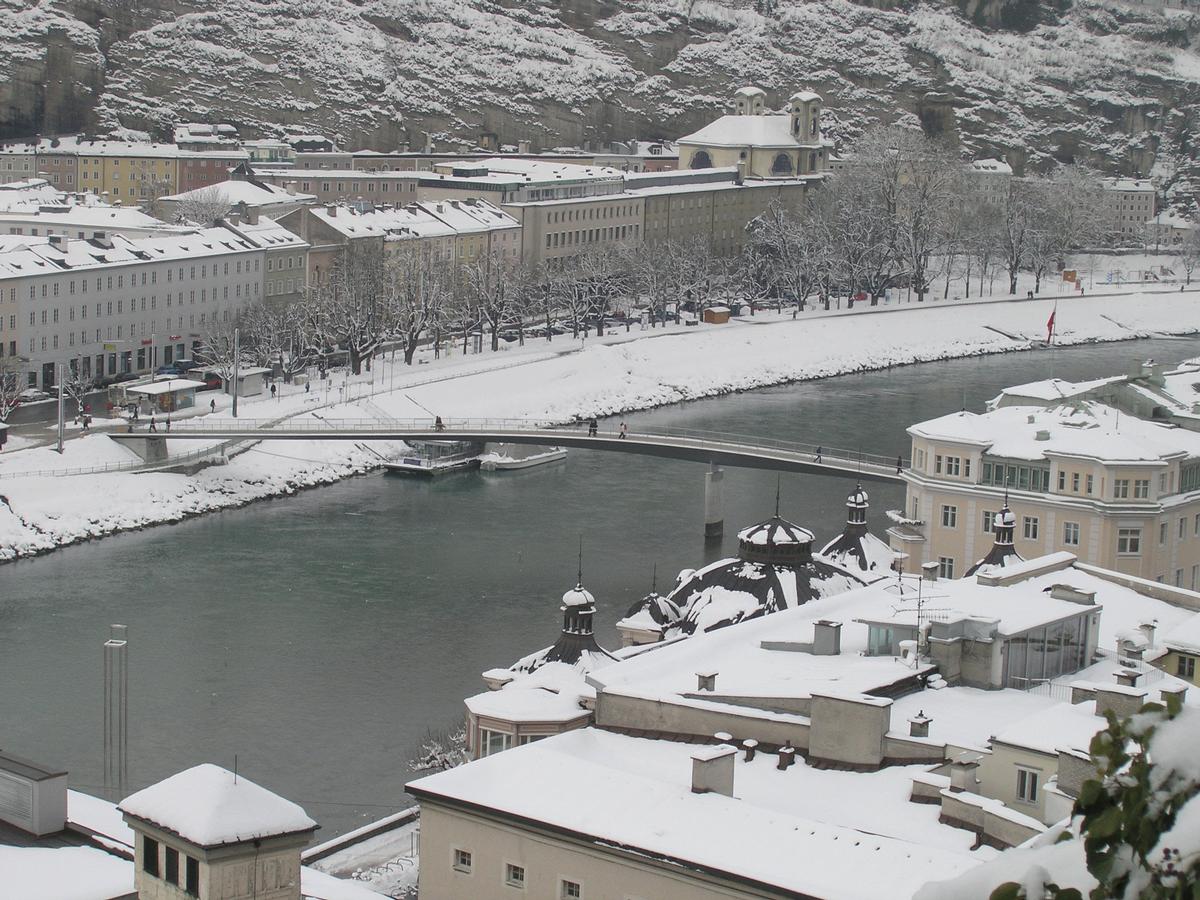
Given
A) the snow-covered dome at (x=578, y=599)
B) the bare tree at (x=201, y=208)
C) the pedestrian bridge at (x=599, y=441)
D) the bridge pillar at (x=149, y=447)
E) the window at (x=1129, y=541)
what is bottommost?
the bridge pillar at (x=149, y=447)

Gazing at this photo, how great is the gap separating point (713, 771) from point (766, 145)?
350ft

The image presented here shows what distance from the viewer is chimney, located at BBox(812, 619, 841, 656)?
2606 cm

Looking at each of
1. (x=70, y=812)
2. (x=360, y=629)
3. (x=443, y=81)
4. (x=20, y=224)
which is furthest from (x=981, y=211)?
(x=70, y=812)

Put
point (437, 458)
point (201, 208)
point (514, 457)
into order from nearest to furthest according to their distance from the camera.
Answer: point (437, 458), point (514, 457), point (201, 208)

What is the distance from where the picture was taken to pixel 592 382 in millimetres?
75000

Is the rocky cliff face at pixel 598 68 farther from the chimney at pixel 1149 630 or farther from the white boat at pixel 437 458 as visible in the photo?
the chimney at pixel 1149 630

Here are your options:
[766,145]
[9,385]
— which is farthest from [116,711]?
[766,145]

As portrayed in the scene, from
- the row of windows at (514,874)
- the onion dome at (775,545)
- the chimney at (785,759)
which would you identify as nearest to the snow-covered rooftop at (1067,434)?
the onion dome at (775,545)

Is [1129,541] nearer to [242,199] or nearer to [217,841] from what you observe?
[217,841]

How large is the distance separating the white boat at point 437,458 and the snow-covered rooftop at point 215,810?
4547 cm

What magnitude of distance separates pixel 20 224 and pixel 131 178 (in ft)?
87.9

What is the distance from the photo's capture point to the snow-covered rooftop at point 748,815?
1661 centimetres

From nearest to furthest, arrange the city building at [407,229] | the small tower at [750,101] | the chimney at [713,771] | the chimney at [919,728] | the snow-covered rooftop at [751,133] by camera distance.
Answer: the chimney at [713,771]
the chimney at [919,728]
the city building at [407,229]
the snow-covered rooftop at [751,133]
the small tower at [750,101]

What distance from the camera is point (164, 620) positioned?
1594 inches
